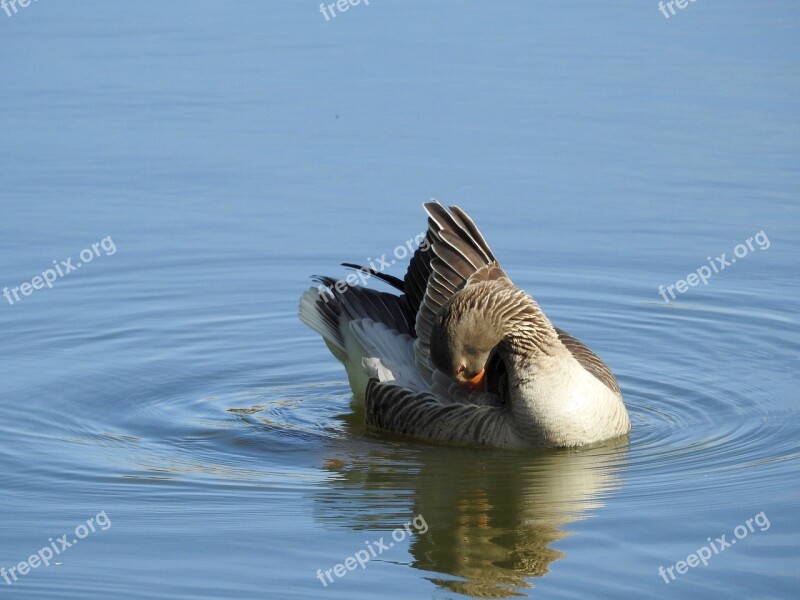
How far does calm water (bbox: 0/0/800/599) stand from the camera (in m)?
9.20

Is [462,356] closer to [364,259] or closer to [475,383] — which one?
[475,383]

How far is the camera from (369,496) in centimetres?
1025

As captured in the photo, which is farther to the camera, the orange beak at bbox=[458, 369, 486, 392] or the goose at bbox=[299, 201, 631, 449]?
the orange beak at bbox=[458, 369, 486, 392]

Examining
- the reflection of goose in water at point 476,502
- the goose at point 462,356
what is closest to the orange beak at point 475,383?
the goose at point 462,356

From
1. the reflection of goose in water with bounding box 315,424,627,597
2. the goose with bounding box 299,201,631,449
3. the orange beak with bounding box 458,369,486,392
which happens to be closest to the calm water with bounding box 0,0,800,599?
the reflection of goose in water with bounding box 315,424,627,597

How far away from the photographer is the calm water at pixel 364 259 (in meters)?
9.20

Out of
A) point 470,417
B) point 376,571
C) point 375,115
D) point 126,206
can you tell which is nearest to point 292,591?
point 376,571

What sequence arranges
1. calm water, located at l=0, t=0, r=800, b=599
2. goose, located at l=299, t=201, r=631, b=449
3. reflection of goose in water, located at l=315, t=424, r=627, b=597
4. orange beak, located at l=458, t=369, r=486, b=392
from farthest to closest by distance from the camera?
orange beak, located at l=458, t=369, r=486, b=392 < goose, located at l=299, t=201, r=631, b=449 < calm water, located at l=0, t=0, r=800, b=599 < reflection of goose in water, located at l=315, t=424, r=627, b=597

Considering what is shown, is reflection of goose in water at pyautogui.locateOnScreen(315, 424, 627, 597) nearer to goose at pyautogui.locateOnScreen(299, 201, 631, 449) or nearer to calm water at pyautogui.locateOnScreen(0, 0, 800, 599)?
calm water at pyautogui.locateOnScreen(0, 0, 800, 599)

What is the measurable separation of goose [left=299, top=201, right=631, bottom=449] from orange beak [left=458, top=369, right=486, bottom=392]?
0.04 ft

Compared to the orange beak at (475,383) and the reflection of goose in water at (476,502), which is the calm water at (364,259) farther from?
the orange beak at (475,383)

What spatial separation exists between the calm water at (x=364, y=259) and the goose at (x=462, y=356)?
260 millimetres

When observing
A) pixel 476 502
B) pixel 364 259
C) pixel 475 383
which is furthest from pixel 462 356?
pixel 364 259

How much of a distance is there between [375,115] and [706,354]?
6989 millimetres
